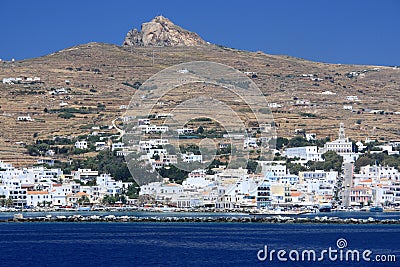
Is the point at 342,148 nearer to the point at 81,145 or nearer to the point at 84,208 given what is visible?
the point at 81,145

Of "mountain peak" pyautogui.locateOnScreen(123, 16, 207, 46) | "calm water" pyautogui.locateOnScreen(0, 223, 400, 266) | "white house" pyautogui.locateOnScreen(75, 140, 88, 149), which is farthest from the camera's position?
"mountain peak" pyautogui.locateOnScreen(123, 16, 207, 46)

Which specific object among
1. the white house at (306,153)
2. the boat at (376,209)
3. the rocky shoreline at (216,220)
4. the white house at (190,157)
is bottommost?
the rocky shoreline at (216,220)

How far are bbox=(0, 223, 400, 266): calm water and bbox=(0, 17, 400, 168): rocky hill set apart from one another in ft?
128

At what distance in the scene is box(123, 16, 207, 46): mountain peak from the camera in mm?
158875

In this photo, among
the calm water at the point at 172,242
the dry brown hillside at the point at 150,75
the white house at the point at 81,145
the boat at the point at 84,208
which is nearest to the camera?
the calm water at the point at 172,242

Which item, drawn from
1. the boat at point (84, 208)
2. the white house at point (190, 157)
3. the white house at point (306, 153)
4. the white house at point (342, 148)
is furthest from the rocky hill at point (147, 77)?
the boat at point (84, 208)

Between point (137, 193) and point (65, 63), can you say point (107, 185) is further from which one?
point (65, 63)

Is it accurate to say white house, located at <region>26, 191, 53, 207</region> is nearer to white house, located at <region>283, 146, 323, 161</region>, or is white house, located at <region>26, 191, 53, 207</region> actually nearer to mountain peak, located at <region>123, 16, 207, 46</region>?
white house, located at <region>283, 146, 323, 161</region>

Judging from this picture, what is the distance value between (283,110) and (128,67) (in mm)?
26282

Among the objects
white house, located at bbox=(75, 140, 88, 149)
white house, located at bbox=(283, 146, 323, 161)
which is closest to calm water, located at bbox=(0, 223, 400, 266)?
white house, located at bbox=(75, 140, 88, 149)

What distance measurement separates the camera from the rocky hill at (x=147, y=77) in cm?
11231

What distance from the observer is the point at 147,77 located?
134 meters

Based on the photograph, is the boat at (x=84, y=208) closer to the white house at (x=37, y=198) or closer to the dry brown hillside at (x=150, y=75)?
the white house at (x=37, y=198)

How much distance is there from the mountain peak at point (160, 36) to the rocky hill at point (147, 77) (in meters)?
0.20
